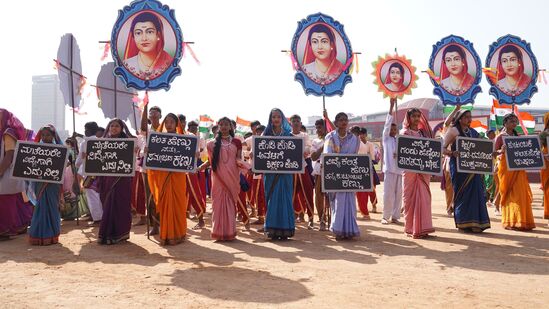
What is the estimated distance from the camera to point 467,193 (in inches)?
301

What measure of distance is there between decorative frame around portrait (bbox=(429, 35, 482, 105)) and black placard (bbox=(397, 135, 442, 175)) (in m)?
2.31

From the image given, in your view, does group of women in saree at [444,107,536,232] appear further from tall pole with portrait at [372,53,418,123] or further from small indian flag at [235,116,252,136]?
small indian flag at [235,116,252,136]

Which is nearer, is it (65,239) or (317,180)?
(65,239)

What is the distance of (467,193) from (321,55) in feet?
11.7

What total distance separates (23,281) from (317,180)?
5.24m

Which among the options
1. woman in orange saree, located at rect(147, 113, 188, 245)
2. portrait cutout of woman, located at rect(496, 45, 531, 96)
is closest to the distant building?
woman in orange saree, located at rect(147, 113, 188, 245)

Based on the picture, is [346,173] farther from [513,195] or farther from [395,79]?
[395,79]

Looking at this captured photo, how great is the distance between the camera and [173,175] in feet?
22.5

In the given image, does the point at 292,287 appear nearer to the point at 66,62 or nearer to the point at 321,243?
the point at 321,243

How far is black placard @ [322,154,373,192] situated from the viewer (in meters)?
7.11

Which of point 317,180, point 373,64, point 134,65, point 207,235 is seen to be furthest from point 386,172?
point 134,65

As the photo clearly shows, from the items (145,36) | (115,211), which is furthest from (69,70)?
(115,211)

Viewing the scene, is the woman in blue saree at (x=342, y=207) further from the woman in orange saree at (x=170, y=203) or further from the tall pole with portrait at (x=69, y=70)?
the tall pole with portrait at (x=69, y=70)

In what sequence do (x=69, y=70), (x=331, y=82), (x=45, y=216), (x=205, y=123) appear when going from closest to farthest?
1. (x=45, y=216)
2. (x=331, y=82)
3. (x=69, y=70)
4. (x=205, y=123)
